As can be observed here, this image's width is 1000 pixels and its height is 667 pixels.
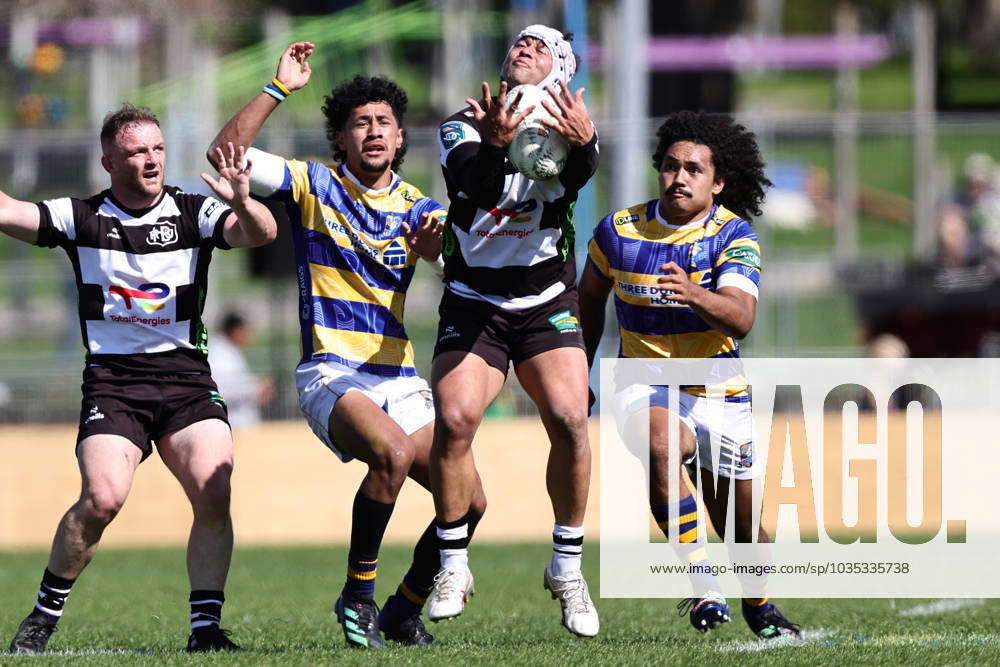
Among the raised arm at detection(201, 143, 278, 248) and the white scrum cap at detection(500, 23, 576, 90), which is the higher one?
the white scrum cap at detection(500, 23, 576, 90)

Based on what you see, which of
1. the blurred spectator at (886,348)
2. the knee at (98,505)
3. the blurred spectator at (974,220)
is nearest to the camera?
the knee at (98,505)

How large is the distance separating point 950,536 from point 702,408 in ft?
23.6

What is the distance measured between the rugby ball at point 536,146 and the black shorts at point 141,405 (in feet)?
5.62

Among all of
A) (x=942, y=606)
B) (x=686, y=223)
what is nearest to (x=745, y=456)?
(x=686, y=223)

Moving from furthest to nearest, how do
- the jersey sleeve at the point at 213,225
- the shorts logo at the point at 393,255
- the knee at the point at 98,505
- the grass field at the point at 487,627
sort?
the shorts logo at the point at 393,255, the jersey sleeve at the point at 213,225, the knee at the point at 98,505, the grass field at the point at 487,627

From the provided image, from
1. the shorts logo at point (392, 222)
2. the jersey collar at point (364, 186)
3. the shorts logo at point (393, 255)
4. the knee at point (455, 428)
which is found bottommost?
the knee at point (455, 428)

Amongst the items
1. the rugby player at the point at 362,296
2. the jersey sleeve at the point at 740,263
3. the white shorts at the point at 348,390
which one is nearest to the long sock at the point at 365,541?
the rugby player at the point at 362,296

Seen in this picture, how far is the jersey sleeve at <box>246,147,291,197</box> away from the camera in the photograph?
284 inches

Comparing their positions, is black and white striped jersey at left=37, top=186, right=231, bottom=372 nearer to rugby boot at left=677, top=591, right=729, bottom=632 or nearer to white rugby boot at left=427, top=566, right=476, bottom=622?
white rugby boot at left=427, top=566, right=476, bottom=622

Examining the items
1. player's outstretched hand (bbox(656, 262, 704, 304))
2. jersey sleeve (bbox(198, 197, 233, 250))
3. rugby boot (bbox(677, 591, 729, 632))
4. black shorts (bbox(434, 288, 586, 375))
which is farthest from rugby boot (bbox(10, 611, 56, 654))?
player's outstretched hand (bbox(656, 262, 704, 304))

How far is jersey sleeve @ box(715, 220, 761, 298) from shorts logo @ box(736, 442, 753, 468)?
731mm

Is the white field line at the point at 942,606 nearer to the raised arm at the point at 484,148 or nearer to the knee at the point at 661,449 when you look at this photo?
the knee at the point at 661,449

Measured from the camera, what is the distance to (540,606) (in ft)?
31.6

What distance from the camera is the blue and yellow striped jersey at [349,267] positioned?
7.27 metres
